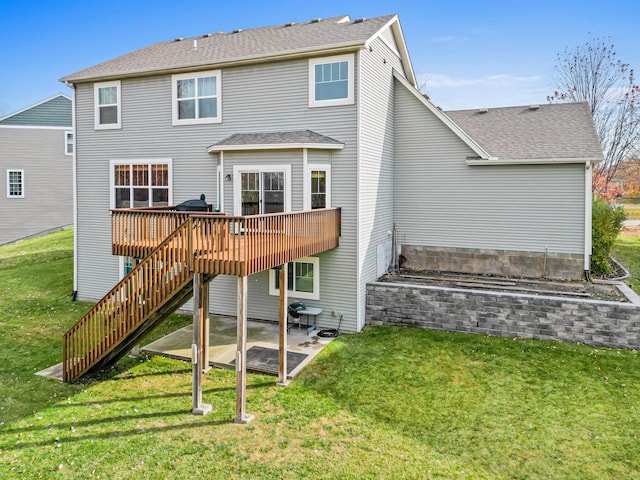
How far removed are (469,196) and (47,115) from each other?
2484 centimetres

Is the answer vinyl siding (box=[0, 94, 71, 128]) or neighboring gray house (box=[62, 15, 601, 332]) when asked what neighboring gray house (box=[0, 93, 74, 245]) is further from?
neighboring gray house (box=[62, 15, 601, 332])

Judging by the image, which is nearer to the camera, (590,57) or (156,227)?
(156,227)

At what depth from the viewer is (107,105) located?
47.9 ft

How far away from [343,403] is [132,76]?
12.0 m

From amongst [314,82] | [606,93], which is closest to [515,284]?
[314,82]

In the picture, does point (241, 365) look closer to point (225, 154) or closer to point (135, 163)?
point (225, 154)

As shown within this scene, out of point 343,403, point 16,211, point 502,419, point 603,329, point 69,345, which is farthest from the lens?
point 16,211

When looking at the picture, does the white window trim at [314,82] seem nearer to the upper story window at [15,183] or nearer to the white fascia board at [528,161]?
the white fascia board at [528,161]

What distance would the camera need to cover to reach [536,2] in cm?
2038

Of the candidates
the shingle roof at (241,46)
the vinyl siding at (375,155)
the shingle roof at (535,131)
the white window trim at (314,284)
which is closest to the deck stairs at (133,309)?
the white window trim at (314,284)

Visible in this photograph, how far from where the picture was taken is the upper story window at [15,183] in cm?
2558

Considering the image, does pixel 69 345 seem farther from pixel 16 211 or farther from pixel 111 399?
pixel 16 211

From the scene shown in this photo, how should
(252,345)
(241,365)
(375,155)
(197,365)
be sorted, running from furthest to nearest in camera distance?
(375,155) → (252,345) → (197,365) → (241,365)

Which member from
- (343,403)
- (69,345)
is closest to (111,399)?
(69,345)
